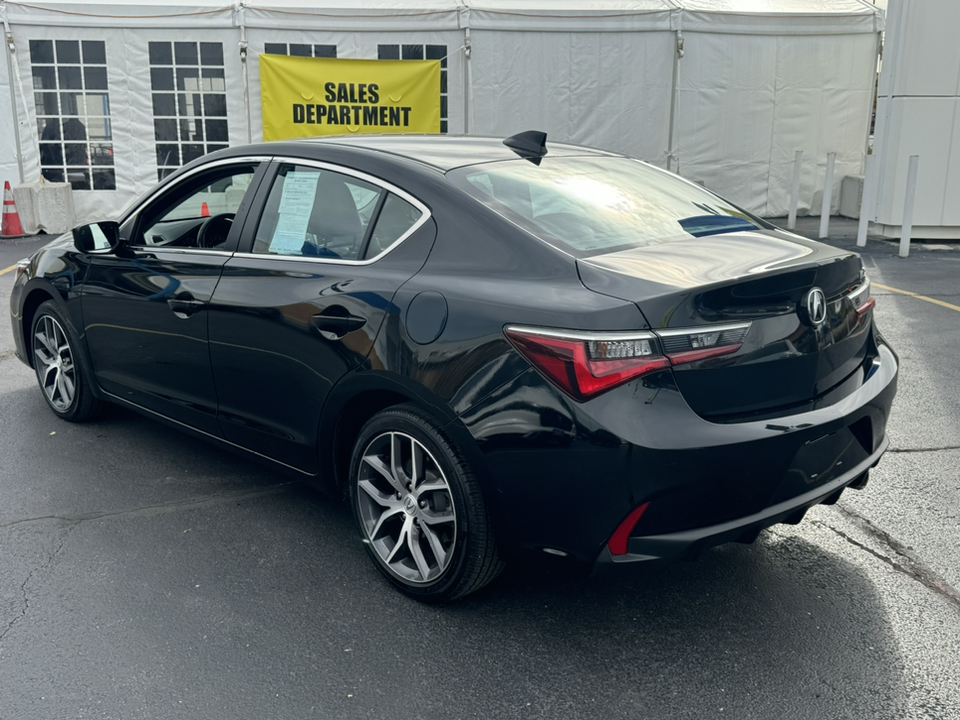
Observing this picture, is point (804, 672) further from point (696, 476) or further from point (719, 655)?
point (696, 476)

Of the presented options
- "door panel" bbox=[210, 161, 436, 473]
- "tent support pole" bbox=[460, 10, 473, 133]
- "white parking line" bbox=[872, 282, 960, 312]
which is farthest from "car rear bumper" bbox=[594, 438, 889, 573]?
"tent support pole" bbox=[460, 10, 473, 133]

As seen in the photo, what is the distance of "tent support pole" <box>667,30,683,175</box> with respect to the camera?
1411cm

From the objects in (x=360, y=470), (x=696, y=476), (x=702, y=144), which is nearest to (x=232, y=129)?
(x=702, y=144)

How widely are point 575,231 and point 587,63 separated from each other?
11.7 m

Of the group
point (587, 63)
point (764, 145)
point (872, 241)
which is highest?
point (587, 63)

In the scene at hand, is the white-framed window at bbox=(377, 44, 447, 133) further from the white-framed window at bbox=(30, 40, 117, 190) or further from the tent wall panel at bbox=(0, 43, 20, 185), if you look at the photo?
the tent wall panel at bbox=(0, 43, 20, 185)

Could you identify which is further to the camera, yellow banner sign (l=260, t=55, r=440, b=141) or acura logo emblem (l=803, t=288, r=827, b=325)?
yellow banner sign (l=260, t=55, r=440, b=141)

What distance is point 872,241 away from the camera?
12.8 metres

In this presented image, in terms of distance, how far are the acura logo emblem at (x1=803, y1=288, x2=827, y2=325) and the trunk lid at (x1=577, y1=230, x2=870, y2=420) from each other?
11 millimetres

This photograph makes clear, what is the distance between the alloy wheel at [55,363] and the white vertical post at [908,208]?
31.9 feet

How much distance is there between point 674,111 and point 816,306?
1221 cm

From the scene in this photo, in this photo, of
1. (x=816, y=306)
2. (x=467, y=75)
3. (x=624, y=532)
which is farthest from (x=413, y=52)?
(x=624, y=532)

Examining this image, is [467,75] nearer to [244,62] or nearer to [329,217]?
[244,62]

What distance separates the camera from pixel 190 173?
4293 millimetres
